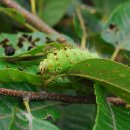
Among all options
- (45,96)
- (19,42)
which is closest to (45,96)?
(45,96)

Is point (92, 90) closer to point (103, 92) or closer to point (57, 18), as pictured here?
point (103, 92)

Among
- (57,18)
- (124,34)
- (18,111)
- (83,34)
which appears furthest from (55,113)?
(57,18)

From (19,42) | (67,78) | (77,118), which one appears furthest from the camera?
A: (77,118)

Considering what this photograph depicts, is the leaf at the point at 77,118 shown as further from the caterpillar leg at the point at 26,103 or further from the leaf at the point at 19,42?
the caterpillar leg at the point at 26,103

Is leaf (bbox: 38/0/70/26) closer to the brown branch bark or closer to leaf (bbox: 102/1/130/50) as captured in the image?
leaf (bbox: 102/1/130/50)

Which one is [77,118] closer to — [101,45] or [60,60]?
[101,45]

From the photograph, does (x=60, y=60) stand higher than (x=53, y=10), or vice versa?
(x=60, y=60)
